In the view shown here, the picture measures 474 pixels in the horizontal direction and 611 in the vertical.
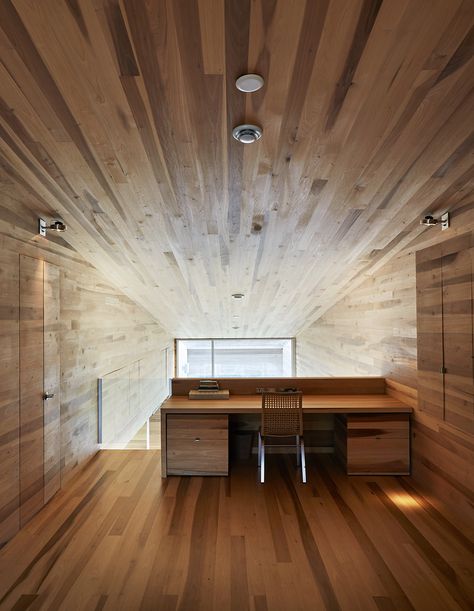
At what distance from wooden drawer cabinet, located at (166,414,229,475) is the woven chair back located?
0.39 metres

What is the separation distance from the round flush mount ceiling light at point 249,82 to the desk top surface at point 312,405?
2.52 m

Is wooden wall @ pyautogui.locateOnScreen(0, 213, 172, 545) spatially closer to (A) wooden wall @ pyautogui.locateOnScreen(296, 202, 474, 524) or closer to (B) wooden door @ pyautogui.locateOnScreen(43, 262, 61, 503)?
(B) wooden door @ pyautogui.locateOnScreen(43, 262, 61, 503)

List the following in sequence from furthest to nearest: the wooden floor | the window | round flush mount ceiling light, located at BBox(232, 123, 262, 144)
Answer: the window → the wooden floor → round flush mount ceiling light, located at BBox(232, 123, 262, 144)

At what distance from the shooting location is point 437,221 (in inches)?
106

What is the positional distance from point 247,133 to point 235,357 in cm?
674

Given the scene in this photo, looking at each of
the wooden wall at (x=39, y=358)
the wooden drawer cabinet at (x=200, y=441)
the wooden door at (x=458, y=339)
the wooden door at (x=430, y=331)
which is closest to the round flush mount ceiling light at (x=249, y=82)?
the wooden wall at (x=39, y=358)

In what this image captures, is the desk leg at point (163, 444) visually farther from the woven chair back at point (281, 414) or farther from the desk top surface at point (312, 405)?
the woven chair back at point (281, 414)

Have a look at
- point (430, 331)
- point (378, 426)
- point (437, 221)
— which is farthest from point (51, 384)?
point (437, 221)

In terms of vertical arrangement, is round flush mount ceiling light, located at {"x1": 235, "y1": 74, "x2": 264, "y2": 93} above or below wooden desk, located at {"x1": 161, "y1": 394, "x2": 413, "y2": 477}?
above

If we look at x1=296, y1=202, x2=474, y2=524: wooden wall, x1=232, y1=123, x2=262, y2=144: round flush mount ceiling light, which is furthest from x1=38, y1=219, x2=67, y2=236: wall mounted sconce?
x1=296, y1=202, x2=474, y2=524: wooden wall

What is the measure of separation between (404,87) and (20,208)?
7.98ft

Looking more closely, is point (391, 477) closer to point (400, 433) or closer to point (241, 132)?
point (400, 433)

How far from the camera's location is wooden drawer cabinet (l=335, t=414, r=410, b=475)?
323cm

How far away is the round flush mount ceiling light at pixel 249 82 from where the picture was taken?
1466mm
